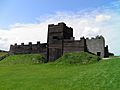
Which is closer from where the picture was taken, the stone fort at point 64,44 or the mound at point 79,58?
the mound at point 79,58

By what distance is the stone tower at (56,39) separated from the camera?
2487 inches

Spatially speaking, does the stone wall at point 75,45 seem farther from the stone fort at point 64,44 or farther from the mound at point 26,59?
the mound at point 26,59

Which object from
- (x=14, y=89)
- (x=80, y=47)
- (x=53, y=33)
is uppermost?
(x=53, y=33)

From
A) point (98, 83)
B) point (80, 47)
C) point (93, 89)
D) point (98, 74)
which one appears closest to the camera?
point (93, 89)

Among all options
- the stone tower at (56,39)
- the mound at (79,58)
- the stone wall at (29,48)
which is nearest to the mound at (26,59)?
the stone wall at (29,48)

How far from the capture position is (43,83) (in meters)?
29.6

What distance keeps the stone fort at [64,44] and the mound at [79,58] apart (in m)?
3.55

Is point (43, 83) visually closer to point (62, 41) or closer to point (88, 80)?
point (88, 80)

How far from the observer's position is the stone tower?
63.2m

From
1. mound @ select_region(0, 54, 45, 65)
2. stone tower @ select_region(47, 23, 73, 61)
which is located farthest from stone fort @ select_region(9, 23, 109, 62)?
mound @ select_region(0, 54, 45, 65)

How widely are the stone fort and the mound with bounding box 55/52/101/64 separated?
355cm

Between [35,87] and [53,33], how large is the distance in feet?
131

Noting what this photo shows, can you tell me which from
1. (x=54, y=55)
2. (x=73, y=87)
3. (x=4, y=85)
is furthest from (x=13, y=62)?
(x=73, y=87)

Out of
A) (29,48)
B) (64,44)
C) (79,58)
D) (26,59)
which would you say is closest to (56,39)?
(64,44)
